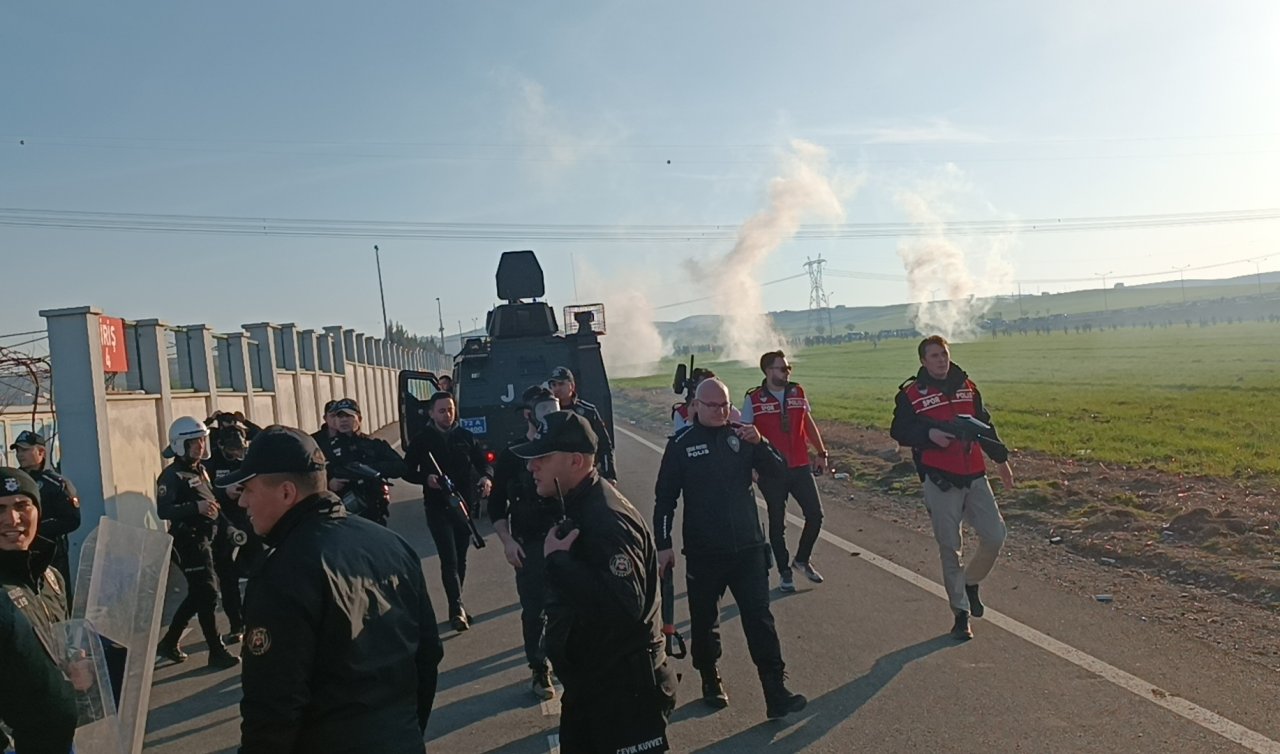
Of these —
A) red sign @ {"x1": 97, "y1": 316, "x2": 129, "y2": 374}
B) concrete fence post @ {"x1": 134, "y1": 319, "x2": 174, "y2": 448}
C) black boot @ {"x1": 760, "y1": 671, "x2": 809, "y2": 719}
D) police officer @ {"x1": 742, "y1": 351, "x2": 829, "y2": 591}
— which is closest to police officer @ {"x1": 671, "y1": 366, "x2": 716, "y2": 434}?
police officer @ {"x1": 742, "y1": 351, "x2": 829, "y2": 591}

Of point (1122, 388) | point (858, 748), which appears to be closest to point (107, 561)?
point (858, 748)

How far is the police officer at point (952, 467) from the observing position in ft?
22.1

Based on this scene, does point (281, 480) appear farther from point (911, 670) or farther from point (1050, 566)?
point (1050, 566)

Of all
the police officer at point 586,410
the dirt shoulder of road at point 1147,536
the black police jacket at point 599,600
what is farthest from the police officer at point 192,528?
the dirt shoulder of road at point 1147,536

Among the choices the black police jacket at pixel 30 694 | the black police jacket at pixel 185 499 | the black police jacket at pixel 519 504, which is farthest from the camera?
the black police jacket at pixel 185 499

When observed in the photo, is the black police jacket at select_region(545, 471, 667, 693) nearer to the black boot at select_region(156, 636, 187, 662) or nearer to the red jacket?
the red jacket

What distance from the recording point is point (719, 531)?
18.0ft

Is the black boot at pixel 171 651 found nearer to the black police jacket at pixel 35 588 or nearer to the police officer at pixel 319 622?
the black police jacket at pixel 35 588

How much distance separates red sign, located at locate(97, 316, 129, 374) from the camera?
446 inches

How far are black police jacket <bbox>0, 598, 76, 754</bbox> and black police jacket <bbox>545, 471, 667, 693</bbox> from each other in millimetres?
1423

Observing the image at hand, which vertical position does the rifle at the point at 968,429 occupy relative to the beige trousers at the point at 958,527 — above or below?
above

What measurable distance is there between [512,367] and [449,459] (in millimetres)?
7611

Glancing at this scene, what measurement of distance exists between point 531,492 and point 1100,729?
3.26 metres

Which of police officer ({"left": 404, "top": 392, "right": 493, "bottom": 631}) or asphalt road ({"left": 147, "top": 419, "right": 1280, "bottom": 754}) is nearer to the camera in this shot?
asphalt road ({"left": 147, "top": 419, "right": 1280, "bottom": 754})
